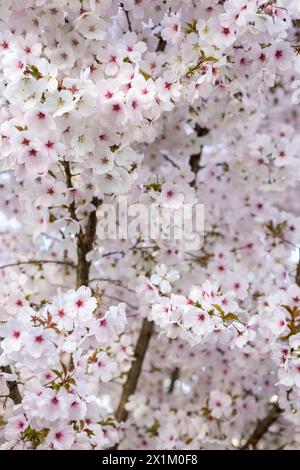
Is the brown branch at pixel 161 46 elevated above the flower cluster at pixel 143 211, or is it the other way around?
the brown branch at pixel 161 46

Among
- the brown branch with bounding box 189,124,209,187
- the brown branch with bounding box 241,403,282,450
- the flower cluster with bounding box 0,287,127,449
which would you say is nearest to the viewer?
the flower cluster with bounding box 0,287,127,449

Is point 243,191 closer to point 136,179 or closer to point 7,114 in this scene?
point 136,179

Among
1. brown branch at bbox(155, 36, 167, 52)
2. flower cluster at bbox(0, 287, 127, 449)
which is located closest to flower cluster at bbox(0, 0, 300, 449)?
flower cluster at bbox(0, 287, 127, 449)

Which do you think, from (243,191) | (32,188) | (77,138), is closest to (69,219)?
(32,188)

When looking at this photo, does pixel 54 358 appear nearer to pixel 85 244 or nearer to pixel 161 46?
pixel 85 244

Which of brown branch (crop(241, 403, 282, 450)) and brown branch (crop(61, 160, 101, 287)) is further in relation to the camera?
brown branch (crop(241, 403, 282, 450))

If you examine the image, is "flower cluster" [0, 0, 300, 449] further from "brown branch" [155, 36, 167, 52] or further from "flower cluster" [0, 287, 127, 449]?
"brown branch" [155, 36, 167, 52]

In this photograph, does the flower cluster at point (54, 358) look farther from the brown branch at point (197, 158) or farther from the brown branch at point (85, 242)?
the brown branch at point (197, 158)

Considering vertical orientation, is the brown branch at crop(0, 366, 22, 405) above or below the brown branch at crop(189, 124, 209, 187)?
below

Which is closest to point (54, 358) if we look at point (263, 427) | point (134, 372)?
point (134, 372)

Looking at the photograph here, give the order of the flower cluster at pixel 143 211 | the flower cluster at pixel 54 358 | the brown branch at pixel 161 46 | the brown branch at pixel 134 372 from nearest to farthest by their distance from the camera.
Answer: the flower cluster at pixel 54 358
the flower cluster at pixel 143 211
the brown branch at pixel 161 46
the brown branch at pixel 134 372

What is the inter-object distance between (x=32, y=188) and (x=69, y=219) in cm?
41

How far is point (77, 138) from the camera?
135 inches

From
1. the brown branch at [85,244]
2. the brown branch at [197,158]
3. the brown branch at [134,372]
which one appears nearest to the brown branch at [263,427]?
the brown branch at [134,372]
